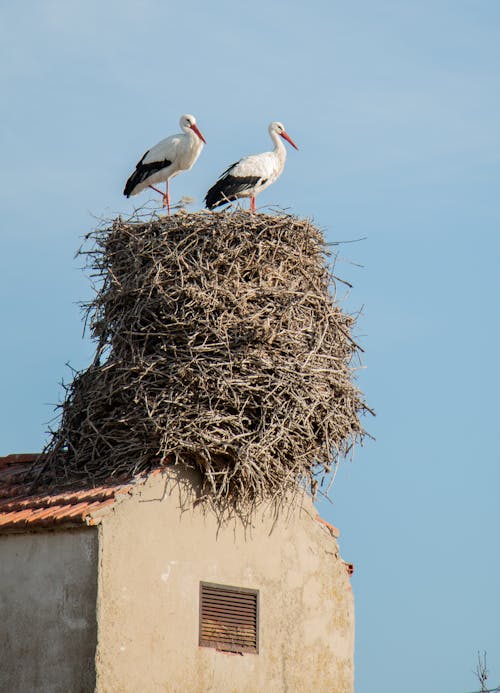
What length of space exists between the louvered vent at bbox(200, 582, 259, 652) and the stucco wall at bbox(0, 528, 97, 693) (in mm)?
1271

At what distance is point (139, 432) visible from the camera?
42.0 feet

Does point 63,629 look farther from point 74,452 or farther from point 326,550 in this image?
point 326,550

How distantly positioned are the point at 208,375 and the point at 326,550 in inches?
90.5

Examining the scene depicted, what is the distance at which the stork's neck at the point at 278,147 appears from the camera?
1767 cm

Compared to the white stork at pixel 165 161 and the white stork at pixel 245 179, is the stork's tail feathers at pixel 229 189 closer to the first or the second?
the white stork at pixel 245 179

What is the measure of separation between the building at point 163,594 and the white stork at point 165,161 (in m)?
4.56

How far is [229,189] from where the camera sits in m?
16.5

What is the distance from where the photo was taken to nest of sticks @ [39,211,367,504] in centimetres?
1272

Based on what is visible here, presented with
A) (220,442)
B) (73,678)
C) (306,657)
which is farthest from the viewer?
(306,657)

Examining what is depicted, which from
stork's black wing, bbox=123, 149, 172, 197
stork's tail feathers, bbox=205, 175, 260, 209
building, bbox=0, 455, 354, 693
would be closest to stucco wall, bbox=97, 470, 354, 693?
building, bbox=0, 455, 354, 693

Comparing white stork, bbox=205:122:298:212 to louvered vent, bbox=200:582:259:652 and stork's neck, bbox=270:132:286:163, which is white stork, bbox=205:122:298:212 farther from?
louvered vent, bbox=200:582:259:652

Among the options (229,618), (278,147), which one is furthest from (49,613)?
(278,147)

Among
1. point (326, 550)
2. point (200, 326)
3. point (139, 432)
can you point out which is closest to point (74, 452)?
point (139, 432)

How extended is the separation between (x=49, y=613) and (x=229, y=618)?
176cm
